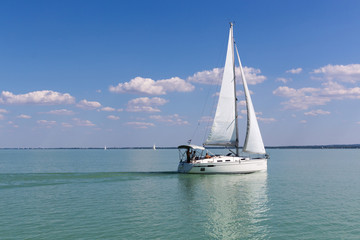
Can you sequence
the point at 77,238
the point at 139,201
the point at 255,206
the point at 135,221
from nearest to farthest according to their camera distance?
the point at 77,238 → the point at 135,221 → the point at 255,206 → the point at 139,201

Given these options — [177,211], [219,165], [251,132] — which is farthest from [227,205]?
[251,132]

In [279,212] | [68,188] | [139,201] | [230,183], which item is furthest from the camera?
[230,183]

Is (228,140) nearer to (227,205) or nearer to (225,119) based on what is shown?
(225,119)

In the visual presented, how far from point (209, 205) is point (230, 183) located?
13.2m

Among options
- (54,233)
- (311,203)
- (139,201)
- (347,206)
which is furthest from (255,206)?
(54,233)

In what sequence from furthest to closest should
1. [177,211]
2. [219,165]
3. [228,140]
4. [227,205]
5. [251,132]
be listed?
[251,132] → [228,140] → [219,165] → [227,205] → [177,211]

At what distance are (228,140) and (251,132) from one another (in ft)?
12.8

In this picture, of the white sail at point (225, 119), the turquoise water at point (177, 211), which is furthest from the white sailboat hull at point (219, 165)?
the turquoise water at point (177, 211)

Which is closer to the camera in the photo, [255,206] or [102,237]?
[102,237]

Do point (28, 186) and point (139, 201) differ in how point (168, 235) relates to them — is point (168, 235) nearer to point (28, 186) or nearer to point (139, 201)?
point (139, 201)

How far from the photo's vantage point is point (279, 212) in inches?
955

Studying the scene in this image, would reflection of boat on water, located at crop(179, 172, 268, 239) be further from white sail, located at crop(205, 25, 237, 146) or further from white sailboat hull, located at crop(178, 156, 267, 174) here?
white sail, located at crop(205, 25, 237, 146)

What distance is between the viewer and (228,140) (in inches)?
1902

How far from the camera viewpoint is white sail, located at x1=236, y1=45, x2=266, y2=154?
48.9 metres
